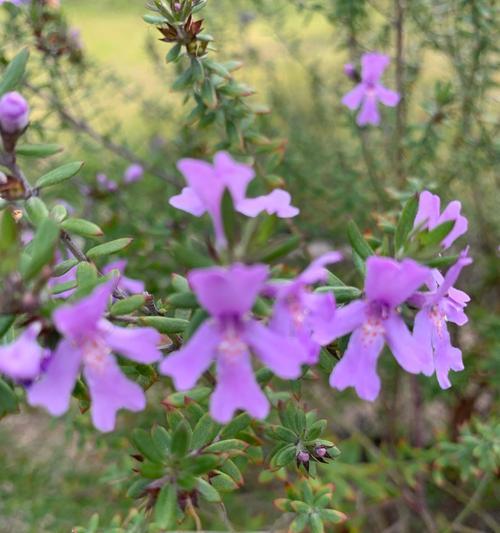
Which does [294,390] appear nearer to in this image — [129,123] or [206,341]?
[206,341]

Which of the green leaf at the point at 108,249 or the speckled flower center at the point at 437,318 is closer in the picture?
the speckled flower center at the point at 437,318

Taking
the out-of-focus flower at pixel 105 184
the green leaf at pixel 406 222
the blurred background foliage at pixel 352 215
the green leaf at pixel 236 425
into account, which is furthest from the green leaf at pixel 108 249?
the out-of-focus flower at pixel 105 184

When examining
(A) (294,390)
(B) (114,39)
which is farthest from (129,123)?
(A) (294,390)

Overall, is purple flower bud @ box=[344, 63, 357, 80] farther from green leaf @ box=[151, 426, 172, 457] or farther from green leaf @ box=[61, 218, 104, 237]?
green leaf @ box=[151, 426, 172, 457]

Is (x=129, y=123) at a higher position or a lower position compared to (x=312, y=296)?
lower

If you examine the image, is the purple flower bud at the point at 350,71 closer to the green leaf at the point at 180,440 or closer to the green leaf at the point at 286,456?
the green leaf at the point at 286,456

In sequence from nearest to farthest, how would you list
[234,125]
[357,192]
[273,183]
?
[234,125], [273,183], [357,192]

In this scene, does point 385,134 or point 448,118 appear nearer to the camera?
point 448,118
